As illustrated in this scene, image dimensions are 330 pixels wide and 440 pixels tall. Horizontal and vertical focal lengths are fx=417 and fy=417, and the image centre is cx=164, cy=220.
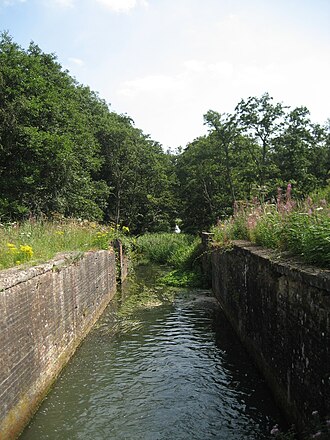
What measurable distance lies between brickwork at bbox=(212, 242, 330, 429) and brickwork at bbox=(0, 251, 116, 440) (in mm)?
3259

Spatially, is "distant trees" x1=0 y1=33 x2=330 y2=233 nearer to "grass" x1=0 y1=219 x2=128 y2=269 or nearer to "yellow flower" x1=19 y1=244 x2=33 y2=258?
"grass" x1=0 y1=219 x2=128 y2=269

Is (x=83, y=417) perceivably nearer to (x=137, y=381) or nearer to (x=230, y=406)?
(x=137, y=381)

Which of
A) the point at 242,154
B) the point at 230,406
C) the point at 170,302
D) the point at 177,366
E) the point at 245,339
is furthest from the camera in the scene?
the point at 242,154

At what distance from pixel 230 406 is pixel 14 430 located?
2852mm

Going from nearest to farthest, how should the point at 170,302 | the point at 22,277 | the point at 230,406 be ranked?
the point at 22,277
the point at 230,406
the point at 170,302

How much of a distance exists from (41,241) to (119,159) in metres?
28.2

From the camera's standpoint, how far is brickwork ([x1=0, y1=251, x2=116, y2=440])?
186 inches

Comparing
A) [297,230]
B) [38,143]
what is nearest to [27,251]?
[297,230]

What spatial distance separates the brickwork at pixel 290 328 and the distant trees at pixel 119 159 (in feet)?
14.7

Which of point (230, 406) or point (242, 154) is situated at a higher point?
point (242, 154)

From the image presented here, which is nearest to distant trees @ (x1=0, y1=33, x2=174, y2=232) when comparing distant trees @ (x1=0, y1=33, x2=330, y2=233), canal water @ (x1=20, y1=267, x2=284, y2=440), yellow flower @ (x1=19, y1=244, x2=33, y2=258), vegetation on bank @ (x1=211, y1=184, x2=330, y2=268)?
distant trees @ (x1=0, y1=33, x2=330, y2=233)

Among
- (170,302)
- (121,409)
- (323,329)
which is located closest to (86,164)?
(170,302)

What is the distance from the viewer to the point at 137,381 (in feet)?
22.1

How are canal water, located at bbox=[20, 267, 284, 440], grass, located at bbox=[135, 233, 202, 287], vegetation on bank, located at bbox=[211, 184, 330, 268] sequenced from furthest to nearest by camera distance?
grass, located at bbox=[135, 233, 202, 287] → canal water, located at bbox=[20, 267, 284, 440] → vegetation on bank, located at bbox=[211, 184, 330, 268]
